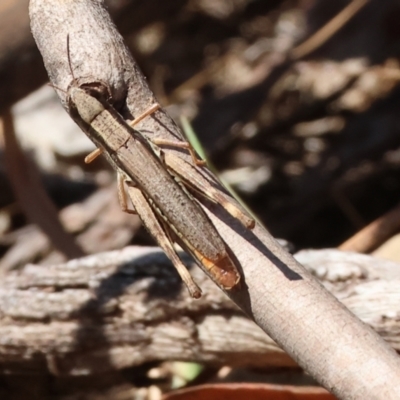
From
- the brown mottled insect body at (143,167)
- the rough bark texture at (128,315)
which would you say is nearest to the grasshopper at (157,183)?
the brown mottled insect body at (143,167)

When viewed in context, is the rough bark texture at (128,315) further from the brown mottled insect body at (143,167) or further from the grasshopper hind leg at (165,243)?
the brown mottled insect body at (143,167)

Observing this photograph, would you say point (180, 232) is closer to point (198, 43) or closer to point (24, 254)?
point (24, 254)

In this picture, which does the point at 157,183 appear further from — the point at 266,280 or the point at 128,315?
the point at 266,280

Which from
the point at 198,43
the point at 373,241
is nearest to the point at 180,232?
the point at 373,241

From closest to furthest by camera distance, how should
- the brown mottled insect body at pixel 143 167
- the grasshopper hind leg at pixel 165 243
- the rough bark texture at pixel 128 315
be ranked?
the brown mottled insect body at pixel 143 167
the grasshopper hind leg at pixel 165 243
the rough bark texture at pixel 128 315

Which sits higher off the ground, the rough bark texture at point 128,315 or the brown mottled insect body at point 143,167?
the brown mottled insect body at point 143,167

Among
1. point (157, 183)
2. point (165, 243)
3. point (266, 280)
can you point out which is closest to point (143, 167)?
point (157, 183)
